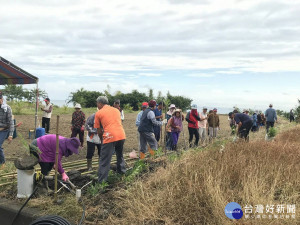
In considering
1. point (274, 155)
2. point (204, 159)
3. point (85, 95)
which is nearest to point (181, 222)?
point (204, 159)

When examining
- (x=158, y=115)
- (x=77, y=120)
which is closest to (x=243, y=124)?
(x=158, y=115)

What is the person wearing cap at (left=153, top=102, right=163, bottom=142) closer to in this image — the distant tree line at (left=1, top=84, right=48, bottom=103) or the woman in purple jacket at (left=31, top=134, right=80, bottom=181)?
the woman in purple jacket at (left=31, top=134, right=80, bottom=181)

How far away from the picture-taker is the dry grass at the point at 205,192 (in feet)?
11.3

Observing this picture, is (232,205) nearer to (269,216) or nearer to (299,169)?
(269,216)

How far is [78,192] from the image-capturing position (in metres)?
4.12

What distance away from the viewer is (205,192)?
3.66 m

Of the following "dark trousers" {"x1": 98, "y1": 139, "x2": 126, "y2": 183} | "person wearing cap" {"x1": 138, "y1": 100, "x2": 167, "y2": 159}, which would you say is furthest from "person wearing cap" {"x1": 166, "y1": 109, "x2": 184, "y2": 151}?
"dark trousers" {"x1": 98, "y1": 139, "x2": 126, "y2": 183}

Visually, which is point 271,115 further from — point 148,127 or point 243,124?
point 148,127

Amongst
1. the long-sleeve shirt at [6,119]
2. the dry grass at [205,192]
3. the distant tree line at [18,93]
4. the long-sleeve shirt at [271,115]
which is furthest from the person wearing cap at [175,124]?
the distant tree line at [18,93]

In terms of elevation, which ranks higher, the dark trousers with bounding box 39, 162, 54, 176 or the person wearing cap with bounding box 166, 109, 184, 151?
the person wearing cap with bounding box 166, 109, 184, 151

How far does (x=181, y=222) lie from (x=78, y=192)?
1508 millimetres

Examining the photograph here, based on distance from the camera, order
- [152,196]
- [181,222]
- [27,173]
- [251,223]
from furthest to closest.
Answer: [27,173] < [152,196] < [181,222] < [251,223]

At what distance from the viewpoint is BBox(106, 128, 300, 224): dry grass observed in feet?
11.3

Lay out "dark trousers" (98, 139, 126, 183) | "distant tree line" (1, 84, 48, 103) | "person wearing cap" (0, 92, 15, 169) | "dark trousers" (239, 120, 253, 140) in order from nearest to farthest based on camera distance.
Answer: "dark trousers" (98, 139, 126, 183) → "person wearing cap" (0, 92, 15, 169) → "dark trousers" (239, 120, 253, 140) → "distant tree line" (1, 84, 48, 103)
